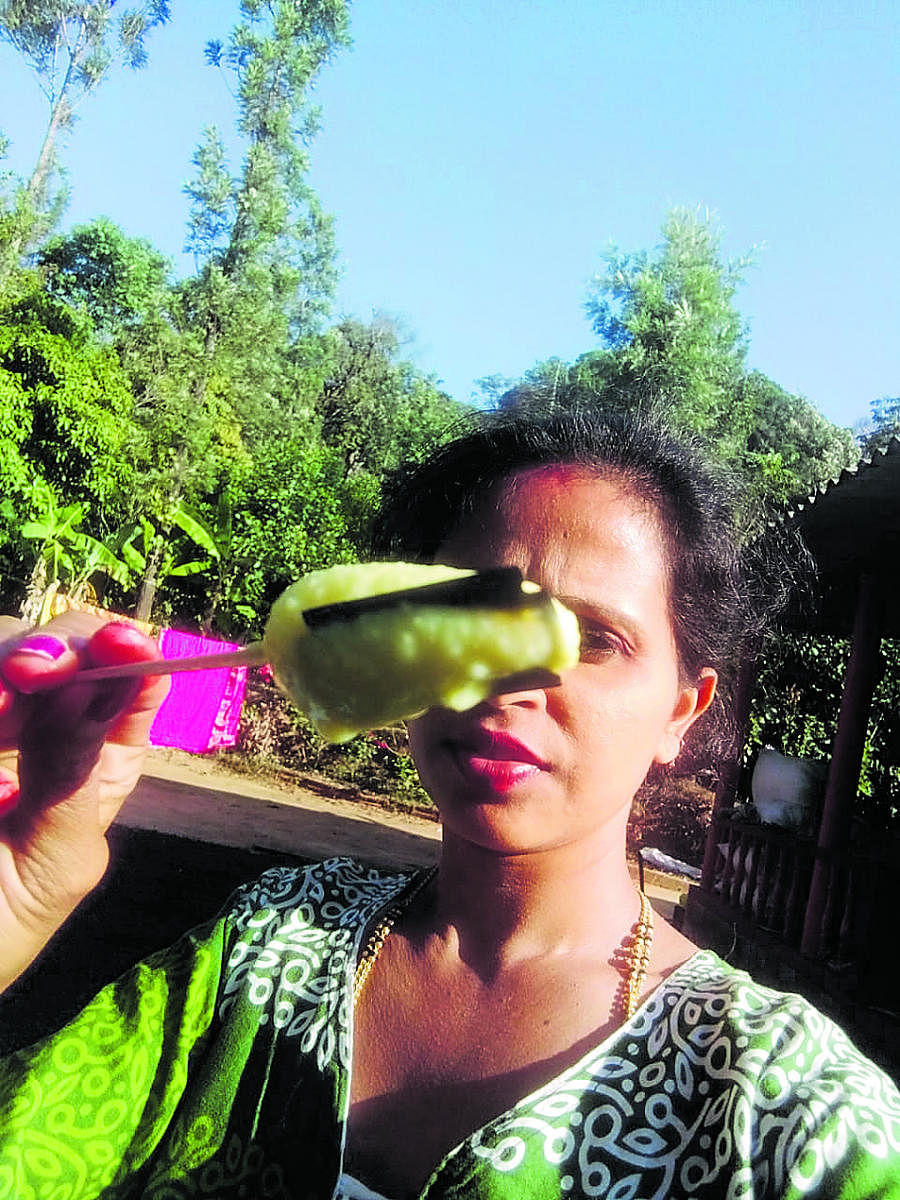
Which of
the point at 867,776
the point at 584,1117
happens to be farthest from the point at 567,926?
the point at 867,776

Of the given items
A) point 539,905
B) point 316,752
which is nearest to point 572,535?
point 539,905

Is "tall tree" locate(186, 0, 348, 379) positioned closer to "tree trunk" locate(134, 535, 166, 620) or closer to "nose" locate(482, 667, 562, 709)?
"tree trunk" locate(134, 535, 166, 620)

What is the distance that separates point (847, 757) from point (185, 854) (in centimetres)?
624

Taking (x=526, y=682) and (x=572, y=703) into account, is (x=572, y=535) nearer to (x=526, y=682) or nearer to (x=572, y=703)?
(x=572, y=703)

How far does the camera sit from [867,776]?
44.0ft

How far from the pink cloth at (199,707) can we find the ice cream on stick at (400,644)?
13099 millimetres

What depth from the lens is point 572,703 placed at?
154cm

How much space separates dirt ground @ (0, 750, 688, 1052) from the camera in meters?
5.91

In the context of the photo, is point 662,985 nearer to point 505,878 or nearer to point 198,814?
point 505,878

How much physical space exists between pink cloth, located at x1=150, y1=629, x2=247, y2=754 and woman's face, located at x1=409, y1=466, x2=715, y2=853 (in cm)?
1286

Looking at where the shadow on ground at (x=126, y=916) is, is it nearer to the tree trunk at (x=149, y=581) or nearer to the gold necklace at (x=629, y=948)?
the gold necklace at (x=629, y=948)

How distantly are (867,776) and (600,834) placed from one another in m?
13.3

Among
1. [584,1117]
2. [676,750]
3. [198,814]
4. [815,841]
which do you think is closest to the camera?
[584,1117]

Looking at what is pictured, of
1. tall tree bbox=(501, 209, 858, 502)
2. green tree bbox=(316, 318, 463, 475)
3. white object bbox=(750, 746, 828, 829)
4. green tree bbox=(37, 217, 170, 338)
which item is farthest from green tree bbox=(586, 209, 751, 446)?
white object bbox=(750, 746, 828, 829)
